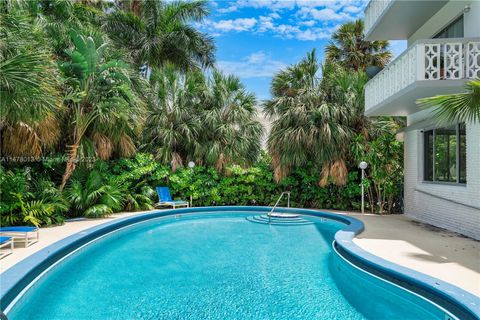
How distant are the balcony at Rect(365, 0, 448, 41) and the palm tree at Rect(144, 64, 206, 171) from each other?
313 inches

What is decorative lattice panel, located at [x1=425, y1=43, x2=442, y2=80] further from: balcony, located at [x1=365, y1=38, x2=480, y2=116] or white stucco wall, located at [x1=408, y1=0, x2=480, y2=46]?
white stucco wall, located at [x1=408, y1=0, x2=480, y2=46]

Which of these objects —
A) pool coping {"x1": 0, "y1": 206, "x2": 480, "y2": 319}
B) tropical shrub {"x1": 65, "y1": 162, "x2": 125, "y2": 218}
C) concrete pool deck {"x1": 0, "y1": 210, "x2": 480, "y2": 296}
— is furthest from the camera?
tropical shrub {"x1": 65, "y1": 162, "x2": 125, "y2": 218}

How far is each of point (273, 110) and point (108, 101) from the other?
683 centimetres

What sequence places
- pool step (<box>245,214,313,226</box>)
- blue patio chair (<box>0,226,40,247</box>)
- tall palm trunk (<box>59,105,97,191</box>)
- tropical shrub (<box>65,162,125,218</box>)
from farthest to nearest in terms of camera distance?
pool step (<box>245,214,313,226</box>) → tropical shrub (<box>65,162,125,218</box>) → tall palm trunk (<box>59,105,97,191</box>) → blue patio chair (<box>0,226,40,247</box>)

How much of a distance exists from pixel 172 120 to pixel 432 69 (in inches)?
422

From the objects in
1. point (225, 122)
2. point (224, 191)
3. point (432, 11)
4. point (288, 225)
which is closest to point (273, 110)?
point (225, 122)

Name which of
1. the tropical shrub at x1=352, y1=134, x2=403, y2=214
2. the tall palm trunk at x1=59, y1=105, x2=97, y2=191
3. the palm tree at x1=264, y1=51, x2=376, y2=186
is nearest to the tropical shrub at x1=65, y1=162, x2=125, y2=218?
the tall palm trunk at x1=59, y1=105, x2=97, y2=191

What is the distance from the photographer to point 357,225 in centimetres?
1005

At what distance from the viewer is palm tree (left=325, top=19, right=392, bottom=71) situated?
20641mm

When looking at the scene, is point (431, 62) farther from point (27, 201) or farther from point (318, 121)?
point (27, 201)

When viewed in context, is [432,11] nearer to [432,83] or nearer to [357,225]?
[432,83]

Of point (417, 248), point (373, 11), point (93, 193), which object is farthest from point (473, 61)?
point (93, 193)

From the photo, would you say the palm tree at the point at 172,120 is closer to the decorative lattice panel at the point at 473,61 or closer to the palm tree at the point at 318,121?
the palm tree at the point at 318,121

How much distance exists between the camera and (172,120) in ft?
51.9
